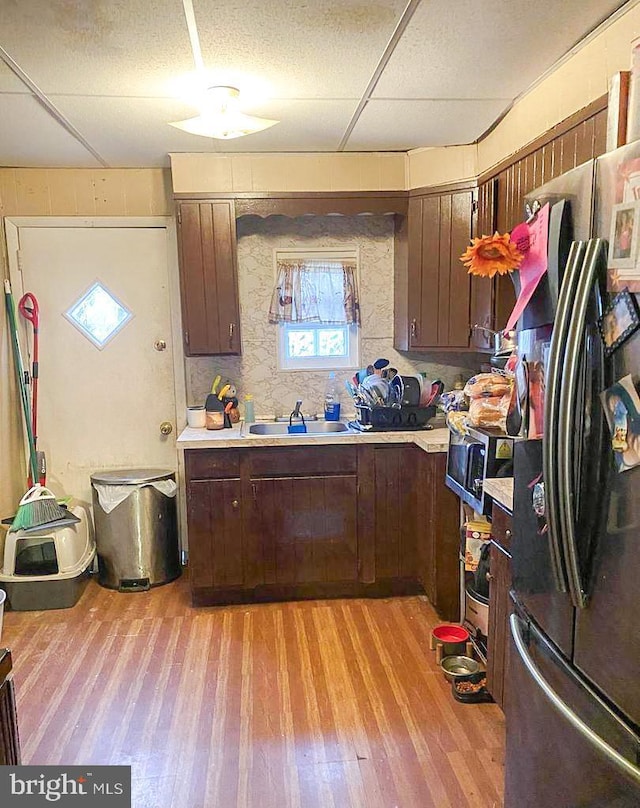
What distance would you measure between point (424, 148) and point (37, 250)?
7.27ft

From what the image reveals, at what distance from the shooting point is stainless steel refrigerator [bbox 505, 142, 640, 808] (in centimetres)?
99

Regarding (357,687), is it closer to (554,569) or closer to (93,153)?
(554,569)

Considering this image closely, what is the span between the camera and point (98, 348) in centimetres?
333

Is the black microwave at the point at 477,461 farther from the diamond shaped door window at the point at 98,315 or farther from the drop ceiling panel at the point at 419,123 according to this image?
the diamond shaped door window at the point at 98,315

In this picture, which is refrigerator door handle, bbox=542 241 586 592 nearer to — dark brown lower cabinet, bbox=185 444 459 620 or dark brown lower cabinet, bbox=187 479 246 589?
dark brown lower cabinet, bbox=185 444 459 620

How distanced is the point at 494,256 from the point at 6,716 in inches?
59.8

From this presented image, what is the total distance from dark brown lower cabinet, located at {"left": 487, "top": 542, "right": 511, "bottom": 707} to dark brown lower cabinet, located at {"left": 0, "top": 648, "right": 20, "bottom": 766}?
1.44 metres

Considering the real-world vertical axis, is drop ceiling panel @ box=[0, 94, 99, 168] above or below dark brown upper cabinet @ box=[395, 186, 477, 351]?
above

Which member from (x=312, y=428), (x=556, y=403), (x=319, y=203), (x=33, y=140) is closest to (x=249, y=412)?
(x=312, y=428)

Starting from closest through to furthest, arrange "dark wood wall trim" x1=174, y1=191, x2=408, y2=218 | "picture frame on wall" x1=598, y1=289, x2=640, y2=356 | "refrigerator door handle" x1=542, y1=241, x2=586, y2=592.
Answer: "picture frame on wall" x1=598, y1=289, x2=640, y2=356
"refrigerator door handle" x1=542, y1=241, x2=586, y2=592
"dark wood wall trim" x1=174, y1=191, x2=408, y2=218

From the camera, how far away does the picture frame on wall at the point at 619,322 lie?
3.16 feet

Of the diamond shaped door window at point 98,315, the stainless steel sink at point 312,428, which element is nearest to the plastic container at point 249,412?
the stainless steel sink at point 312,428

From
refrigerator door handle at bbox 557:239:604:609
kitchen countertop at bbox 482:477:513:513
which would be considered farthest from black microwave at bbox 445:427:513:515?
refrigerator door handle at bbox 557:239:604:609

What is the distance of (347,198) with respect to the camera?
3.02 m
